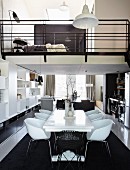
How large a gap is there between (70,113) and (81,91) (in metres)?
10.8

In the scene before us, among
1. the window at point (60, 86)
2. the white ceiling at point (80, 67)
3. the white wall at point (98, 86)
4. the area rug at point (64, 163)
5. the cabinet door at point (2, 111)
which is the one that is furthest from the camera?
the white wall at point (98, 86)

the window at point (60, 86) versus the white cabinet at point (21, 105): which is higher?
the window at point (60, 86)

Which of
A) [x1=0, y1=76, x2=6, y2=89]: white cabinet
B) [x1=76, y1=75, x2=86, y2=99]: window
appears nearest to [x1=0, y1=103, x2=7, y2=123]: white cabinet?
[x1=0, y1=76, x2=6, y2=89]: white cabinet

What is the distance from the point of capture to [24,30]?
10.4 m

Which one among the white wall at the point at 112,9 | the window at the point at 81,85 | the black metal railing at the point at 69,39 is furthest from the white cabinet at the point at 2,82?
the window at the point at 81,85

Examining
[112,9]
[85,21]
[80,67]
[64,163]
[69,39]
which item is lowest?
[64,163]

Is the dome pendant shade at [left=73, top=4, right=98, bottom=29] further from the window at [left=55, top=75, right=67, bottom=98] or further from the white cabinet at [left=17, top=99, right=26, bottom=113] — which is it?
the window at [left=55, top=75, right=67, bottom=98]

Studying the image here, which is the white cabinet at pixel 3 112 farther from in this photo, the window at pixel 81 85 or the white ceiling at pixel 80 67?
the window at pixel 81 85

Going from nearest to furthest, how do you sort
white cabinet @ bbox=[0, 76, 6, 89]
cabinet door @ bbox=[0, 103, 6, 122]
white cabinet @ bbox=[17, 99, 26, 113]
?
cabinet door @ bbox=[0, 103, 6, 122]
white cabinet @ bbox=[0, 76, 6, 89]
white cabinet @ bbox=[17, 99, 26, 113]

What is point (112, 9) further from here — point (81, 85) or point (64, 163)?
point (81, 85)

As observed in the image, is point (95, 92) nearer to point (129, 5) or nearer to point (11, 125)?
point (129, 5)

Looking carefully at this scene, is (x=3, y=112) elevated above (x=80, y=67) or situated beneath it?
situated beneath

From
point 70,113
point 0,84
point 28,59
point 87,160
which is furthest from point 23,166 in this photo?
point 28,59

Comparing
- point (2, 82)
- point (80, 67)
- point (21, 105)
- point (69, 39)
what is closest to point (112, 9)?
point (69, 39)
